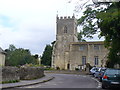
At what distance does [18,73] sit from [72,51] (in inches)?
1972

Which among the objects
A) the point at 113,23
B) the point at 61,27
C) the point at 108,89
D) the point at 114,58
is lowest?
the point at 108,89

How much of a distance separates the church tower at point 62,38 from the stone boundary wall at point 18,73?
50.1 metres

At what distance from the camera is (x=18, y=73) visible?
22734 millimetres

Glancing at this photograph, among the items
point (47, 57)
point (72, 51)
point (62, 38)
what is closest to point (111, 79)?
point (72, 51)

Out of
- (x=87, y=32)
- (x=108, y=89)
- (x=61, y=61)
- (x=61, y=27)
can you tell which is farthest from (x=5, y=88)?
(x=61, y=27)

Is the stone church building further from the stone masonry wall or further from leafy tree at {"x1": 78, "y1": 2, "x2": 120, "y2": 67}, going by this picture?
the stone masonry wall

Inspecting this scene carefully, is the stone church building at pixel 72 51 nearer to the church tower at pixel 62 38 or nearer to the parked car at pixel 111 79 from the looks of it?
the church tower at pixel 62 38

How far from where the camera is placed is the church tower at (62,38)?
79.2m

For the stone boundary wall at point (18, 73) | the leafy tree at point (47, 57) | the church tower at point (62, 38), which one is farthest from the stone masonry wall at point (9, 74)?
the leafy tree at point (47, 57)

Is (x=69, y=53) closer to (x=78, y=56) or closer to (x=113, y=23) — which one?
(x=78, y=56)

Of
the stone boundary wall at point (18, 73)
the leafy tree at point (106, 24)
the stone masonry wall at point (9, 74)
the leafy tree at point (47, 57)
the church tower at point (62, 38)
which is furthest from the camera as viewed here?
the leafy tree at point (47, 57)

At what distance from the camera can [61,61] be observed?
78.7m

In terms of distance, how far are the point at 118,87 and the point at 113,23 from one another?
4450 millimetres

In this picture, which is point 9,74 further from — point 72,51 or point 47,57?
point 47,57
